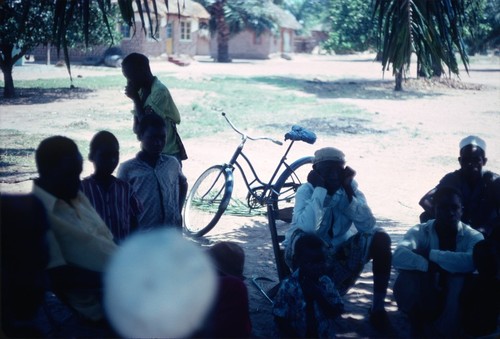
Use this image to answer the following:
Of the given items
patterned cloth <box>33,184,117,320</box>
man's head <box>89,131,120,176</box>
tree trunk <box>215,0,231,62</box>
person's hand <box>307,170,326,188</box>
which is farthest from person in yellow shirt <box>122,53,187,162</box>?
tree trunk <box>215,0,231,62</box>

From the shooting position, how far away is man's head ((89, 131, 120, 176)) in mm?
3502

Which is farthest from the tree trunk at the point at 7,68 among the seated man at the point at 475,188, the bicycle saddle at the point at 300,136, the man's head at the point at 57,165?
the seated man at the point at 475,188

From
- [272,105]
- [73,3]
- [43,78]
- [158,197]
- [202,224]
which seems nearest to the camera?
[73,3]

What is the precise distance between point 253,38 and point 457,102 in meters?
35.3

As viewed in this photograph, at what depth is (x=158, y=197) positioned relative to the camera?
4098 mm

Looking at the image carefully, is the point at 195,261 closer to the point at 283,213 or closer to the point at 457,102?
the point at 283,213

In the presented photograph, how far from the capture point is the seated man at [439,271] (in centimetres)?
368

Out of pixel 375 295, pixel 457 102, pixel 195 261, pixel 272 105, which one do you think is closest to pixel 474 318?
pixel 375 295

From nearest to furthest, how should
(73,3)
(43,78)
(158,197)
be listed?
(73,3) → (158,197) → (43,78)

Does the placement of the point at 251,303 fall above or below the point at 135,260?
below

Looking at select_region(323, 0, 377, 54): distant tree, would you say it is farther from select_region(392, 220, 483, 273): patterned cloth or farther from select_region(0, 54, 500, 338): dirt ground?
select_region(392, 220, 483, 273): patterned cloth

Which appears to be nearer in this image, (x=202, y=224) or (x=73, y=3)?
(x=73, y=3)

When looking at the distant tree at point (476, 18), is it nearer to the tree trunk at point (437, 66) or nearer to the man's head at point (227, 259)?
the tree trunk at point (437, 66)

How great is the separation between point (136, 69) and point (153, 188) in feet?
4.15
